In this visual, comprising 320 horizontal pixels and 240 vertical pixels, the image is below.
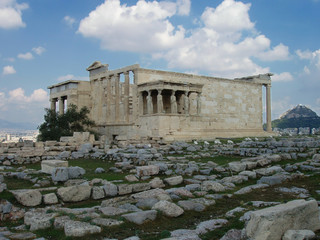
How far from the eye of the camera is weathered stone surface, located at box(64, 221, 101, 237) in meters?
5.30

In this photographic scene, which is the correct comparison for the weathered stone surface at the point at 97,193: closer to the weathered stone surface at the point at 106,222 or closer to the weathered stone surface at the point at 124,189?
the weathered stone surface at the point at 124,189

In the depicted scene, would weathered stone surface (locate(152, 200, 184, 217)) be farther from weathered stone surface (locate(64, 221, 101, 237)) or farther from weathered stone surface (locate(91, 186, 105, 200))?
weathered stone surface (locate(91, 186, 105, 200))

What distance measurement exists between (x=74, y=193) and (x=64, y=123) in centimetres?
2480

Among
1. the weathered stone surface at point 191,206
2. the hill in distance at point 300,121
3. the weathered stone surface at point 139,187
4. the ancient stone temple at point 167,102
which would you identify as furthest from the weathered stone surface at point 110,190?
the hill in distance at point 300,121

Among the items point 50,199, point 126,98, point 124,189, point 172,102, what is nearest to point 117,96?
point 126,98

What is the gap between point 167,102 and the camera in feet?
114

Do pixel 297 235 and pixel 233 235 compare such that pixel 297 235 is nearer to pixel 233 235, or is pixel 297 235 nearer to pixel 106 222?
pixel 233 235

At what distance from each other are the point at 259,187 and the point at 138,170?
3943 millimetres

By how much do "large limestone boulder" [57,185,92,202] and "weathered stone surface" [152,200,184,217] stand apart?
2197 millimetres

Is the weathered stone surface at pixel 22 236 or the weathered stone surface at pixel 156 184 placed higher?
the weathered stone surface at pixel 156 184

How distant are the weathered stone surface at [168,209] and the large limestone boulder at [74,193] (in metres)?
2.20

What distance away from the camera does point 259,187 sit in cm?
905

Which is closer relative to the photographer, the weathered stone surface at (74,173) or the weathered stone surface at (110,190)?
the weathered stone surface at (110,190)

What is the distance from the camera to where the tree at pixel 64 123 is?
29109 mm
